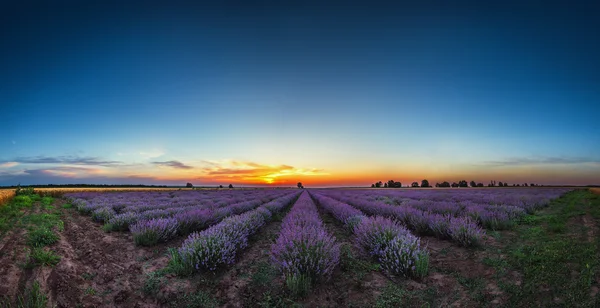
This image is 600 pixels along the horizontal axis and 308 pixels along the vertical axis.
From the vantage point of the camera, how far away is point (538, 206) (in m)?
11.5

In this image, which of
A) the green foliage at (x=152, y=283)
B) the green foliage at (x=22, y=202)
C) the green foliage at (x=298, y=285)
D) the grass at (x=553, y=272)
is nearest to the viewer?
the grass at (x=553, y=272)

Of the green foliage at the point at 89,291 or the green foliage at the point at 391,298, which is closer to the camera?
the green foliage at the point at 391,298

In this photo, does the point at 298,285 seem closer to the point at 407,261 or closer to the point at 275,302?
the point at 275,302

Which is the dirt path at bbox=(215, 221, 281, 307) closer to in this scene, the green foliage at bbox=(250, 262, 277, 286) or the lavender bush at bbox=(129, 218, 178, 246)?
the green foliage at bbox=(250, 262, 277, 286)

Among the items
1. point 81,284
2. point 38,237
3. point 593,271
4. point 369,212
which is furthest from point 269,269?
point 369,212

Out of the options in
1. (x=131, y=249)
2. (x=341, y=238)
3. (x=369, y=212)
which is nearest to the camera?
(x=131, y=249)

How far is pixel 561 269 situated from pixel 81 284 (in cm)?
688

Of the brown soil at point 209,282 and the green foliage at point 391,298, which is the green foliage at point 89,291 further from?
the green foliage at point 391,298

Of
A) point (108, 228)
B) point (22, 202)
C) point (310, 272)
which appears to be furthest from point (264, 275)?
point (22, 202)

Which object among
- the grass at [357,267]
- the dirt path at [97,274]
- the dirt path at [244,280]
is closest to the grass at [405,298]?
the grass at [357,267]

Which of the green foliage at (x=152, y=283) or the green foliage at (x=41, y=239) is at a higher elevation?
the green foliage at (x=41, y=239)

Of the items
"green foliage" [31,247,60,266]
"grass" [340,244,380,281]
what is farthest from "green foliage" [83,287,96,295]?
"grass" [340,244,380,281]

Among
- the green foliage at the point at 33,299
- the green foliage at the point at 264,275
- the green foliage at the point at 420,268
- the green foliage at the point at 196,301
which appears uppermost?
the green foliage at the point at 420,268

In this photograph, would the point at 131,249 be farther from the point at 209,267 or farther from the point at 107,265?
the point at 209,267
